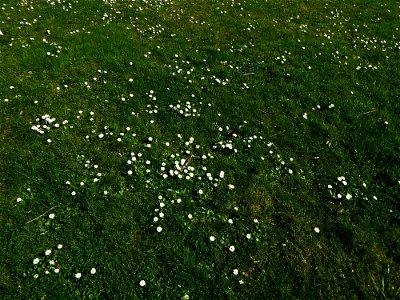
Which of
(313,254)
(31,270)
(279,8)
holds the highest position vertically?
(279,8)

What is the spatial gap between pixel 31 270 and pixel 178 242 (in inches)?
110

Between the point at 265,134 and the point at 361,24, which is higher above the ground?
the point at 361,24

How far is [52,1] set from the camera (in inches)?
595

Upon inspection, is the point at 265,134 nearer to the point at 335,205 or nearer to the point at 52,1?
the point at 335,205

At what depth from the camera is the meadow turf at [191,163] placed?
606 cm

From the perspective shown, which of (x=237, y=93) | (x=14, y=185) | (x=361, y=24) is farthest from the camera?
(x=361, y=24)

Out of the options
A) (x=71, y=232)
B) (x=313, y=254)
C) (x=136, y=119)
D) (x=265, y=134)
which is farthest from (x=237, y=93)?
(x=71, y=232)

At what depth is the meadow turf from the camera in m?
6.06

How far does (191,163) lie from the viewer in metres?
8.20

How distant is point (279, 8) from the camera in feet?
57.7

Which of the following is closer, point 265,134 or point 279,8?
point 265,134

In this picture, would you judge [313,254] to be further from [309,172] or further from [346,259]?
[309,172]

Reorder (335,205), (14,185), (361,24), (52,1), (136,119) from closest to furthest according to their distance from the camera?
1. (14,185)
2. (335,205)
3. (136,119)
4. (52,1)
5. (361,24)

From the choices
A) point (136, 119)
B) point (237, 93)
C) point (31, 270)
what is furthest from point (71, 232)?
point (237, 93)
